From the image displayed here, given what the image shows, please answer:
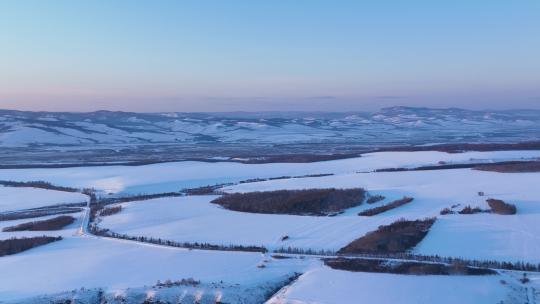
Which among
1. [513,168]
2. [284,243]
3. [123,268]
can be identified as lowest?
[123,268]

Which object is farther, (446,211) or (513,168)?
(513,168)

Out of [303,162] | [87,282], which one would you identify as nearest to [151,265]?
[87,282]

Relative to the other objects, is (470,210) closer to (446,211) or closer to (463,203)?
(446,211)

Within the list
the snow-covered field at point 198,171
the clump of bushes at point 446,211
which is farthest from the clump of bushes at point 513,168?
the clump of bushes at point 446,211

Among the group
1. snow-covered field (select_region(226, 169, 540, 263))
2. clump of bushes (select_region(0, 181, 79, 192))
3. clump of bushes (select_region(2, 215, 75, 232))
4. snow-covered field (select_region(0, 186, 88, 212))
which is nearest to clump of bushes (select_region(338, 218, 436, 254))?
snow-covered field (select_region(226, 169, 540, 263))

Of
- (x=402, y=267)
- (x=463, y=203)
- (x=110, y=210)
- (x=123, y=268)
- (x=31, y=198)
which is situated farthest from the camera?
(x=31, y=198)

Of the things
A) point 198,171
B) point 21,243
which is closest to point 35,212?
point 21,243

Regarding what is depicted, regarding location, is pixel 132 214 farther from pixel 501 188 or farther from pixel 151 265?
pixel 501 188

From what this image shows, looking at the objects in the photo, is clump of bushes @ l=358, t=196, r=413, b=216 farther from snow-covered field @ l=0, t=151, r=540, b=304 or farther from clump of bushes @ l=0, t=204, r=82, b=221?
clump of bushes @ l=0, t=204, r=82, b=221
